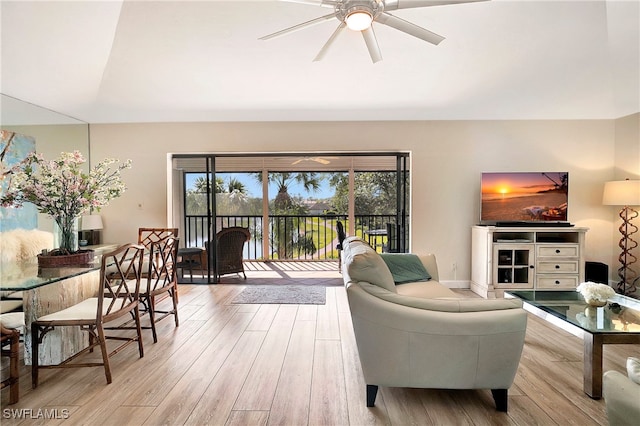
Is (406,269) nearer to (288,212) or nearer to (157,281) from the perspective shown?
(157,281)

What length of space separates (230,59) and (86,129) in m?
2.71

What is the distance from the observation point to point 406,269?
331cm

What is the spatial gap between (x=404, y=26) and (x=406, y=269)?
220 cm

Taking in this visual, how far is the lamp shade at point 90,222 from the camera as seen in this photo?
448 cm

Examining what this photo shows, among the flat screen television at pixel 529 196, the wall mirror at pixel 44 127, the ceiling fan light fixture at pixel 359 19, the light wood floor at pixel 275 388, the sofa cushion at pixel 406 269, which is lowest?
the light wood floor at pixel 275 388

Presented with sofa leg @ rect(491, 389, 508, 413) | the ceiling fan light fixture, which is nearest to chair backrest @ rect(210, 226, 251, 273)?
the ceiling fan light fixture

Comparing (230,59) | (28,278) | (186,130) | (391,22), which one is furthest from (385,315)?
(186,130)

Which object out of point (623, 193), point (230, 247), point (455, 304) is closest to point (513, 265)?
point (623, 193)

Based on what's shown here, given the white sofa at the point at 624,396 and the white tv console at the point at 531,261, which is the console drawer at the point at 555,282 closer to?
the white tv console at the point at 531,261

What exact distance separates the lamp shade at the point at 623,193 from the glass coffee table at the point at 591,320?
202 centimetres

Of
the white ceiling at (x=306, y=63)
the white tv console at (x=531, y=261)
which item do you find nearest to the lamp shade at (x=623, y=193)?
the white tv console at (x=531, y=261)

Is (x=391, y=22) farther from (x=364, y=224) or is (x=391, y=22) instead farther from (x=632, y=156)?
(x=364, y=224)

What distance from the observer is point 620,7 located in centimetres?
298

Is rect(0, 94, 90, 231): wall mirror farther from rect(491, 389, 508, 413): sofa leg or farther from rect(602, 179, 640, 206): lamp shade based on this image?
rect(602, 179, 640, 206): lamp shade
